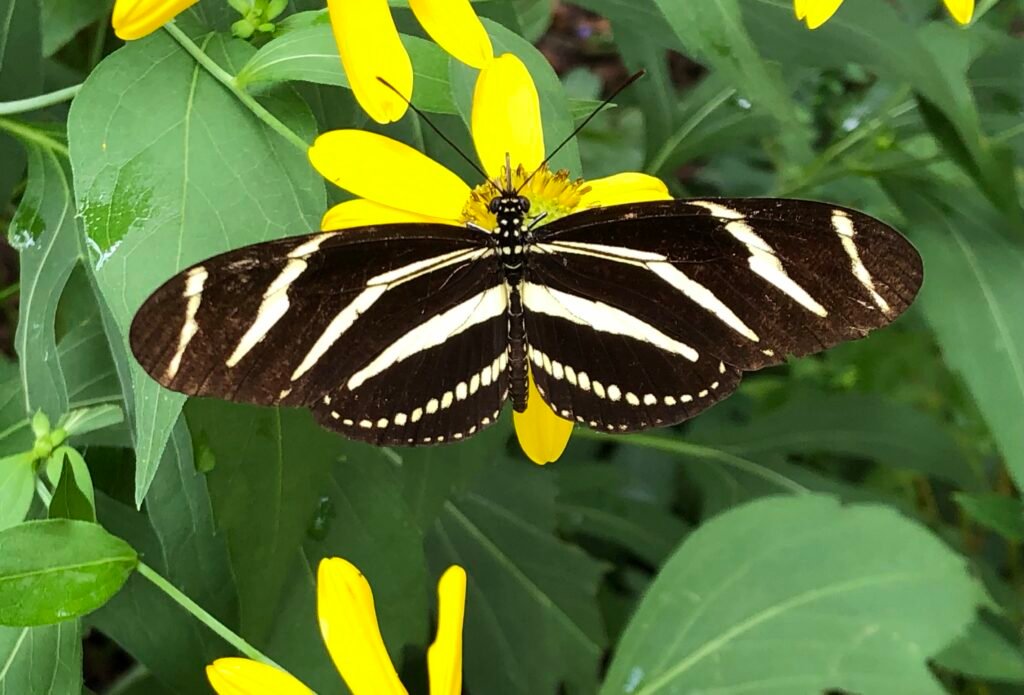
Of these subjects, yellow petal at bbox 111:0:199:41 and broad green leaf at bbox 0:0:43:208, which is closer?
yellow petal at bbox 111:0:199:41

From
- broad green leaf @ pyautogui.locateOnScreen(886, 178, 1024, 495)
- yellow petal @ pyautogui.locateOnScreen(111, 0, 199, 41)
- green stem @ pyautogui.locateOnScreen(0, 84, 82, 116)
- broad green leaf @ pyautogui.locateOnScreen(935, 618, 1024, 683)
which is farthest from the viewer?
broad green leaf @ pyautogui.locateOnScreen(935, 618, 1024, 683)

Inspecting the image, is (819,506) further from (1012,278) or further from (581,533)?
(581,533)

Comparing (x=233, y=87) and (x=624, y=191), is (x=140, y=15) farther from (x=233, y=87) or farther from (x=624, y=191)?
(x=624, y=191)

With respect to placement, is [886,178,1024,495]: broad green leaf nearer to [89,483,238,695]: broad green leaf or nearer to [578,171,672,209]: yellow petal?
[578,171,672,209]: yellow petal

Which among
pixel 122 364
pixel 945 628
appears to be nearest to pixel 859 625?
pixel 945 628

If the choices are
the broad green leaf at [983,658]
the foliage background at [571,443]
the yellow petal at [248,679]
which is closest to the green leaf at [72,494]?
the foliage background at [571,443]

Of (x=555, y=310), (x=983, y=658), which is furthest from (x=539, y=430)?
(x=983, y=658)

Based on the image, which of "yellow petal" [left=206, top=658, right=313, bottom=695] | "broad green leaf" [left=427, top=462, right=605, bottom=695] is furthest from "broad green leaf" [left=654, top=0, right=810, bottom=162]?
"broad green leaf" [left=427, top=462, right=605, bottom=695]

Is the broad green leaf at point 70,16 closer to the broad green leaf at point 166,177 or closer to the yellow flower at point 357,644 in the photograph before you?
the broad green leaf at point 166,177
